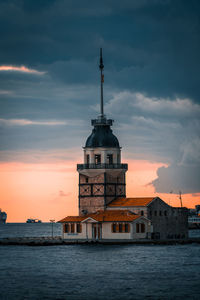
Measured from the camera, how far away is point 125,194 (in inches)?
4237

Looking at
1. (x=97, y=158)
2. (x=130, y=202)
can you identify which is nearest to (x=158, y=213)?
(x=130, y=202)

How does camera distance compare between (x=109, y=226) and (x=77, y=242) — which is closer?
(x=109, y=226)

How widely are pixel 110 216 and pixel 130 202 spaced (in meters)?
4.31

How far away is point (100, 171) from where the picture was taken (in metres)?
104

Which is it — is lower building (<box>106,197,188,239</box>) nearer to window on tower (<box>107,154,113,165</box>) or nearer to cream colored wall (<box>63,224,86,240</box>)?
cream colored wall (<box>63,224,86,240</box>)

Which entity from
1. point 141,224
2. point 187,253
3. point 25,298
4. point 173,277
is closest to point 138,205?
point 141,224

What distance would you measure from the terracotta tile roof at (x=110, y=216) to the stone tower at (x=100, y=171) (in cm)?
232

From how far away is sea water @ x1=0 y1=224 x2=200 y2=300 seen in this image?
192 feet

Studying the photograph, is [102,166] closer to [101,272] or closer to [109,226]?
[109,226]

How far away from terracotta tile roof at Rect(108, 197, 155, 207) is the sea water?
20.4ft

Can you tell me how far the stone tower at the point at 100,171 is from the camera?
10431cm

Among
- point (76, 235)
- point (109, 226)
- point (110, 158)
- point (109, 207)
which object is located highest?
point (110, 158)

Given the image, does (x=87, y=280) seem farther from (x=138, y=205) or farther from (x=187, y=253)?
(x=138, y=205)

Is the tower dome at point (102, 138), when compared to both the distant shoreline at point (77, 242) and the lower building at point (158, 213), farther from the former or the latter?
the distant shoreline at point (77, 242)
